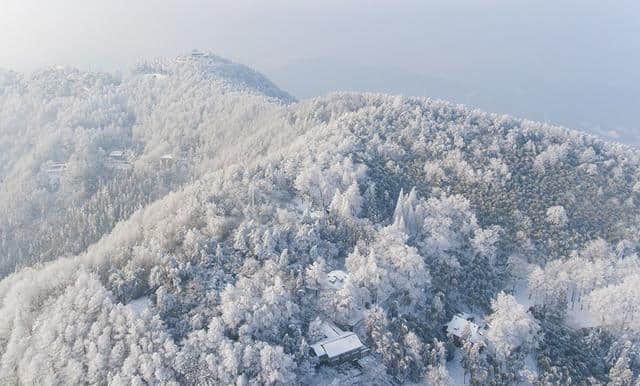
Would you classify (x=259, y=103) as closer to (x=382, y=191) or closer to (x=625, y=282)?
(x=382, y=191)

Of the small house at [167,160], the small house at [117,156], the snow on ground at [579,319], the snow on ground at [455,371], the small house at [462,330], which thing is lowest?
the small house at [117,156]

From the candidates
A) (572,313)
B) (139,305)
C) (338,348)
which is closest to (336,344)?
(338,348)

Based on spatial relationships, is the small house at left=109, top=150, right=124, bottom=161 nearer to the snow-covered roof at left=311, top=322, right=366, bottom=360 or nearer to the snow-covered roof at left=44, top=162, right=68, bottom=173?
the snow-covered roof at left=44, top=162, right=68, bottom=173

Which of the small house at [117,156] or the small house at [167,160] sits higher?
the small house at [167,160]

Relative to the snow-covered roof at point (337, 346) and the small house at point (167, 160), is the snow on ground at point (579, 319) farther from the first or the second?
the small house at point (167, 160)

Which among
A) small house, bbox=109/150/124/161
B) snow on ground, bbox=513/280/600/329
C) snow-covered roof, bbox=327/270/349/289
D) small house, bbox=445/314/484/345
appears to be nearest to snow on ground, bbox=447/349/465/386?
small house, bbox=445/314/484/345

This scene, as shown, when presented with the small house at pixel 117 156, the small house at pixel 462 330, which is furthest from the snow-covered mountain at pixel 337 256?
the small house at pixel 117 156

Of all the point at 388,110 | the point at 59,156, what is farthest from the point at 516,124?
the point at 59,156
